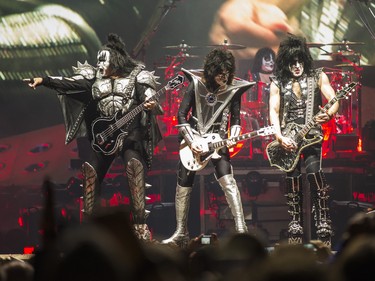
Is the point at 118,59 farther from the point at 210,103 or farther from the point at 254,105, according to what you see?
the point at 254,105

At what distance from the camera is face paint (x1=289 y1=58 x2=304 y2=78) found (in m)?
9.37

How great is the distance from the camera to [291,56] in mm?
9383

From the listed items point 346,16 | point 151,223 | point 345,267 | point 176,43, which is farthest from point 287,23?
point 345,267

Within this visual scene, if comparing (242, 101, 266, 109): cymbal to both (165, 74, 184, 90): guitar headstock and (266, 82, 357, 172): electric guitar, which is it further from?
(266, 82, 357, 172): electric guitar

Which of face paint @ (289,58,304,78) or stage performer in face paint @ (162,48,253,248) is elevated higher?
face paint @ (289,58,304,78)

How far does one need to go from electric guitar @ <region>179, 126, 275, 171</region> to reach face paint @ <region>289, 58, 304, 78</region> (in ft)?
2.10

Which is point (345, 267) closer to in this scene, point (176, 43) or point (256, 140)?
point (256, 140)

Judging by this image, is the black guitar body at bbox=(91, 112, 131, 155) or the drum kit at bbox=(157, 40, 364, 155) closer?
the black guitar body at bbox=(91, 112, 131, 155)

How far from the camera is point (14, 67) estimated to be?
1373cm

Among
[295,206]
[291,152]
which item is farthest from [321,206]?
[291,152]

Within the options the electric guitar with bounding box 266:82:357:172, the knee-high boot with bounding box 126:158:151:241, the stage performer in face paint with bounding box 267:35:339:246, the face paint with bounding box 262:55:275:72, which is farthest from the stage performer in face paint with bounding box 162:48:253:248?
the face paint with bounding box 262:55:275:72

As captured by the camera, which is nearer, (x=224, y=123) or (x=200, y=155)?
(x=200, y=155)

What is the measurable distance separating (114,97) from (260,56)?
467 cm

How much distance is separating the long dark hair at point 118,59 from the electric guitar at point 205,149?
1058 millimetres
